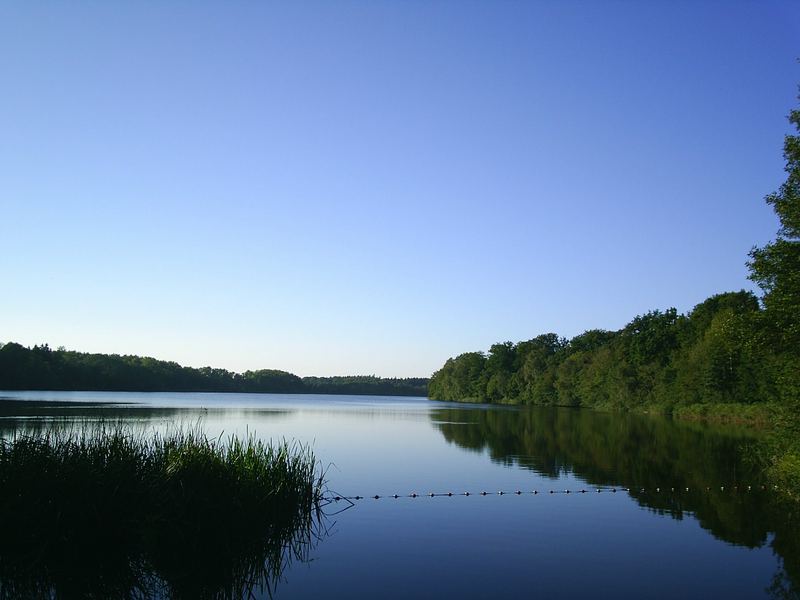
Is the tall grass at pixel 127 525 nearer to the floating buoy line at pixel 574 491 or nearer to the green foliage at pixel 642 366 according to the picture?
the floating buoy line at pixel 574 491

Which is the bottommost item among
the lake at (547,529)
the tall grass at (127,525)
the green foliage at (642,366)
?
the lake at (547,529)

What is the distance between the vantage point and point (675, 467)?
29.4m

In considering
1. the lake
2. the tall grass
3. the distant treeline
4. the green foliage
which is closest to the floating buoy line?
the lake

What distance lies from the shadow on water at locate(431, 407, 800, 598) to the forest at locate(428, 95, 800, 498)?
188 centimetres

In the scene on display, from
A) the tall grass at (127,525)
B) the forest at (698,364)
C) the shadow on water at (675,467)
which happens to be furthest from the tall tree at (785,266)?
the tall grass at (127,525)

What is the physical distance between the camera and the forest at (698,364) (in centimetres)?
1930

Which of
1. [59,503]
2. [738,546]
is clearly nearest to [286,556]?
[59,503]

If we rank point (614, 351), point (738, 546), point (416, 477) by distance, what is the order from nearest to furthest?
point (738, 546)
point (416, 477)
point (614, 351)

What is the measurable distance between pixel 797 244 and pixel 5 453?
803 inches

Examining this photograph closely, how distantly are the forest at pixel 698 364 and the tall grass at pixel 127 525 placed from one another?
14.5 m

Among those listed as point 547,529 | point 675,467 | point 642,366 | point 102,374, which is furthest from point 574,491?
point 102,374

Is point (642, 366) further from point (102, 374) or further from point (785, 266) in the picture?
point (102, 374)

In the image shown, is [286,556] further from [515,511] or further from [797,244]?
[797,244]

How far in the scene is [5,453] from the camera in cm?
1247
